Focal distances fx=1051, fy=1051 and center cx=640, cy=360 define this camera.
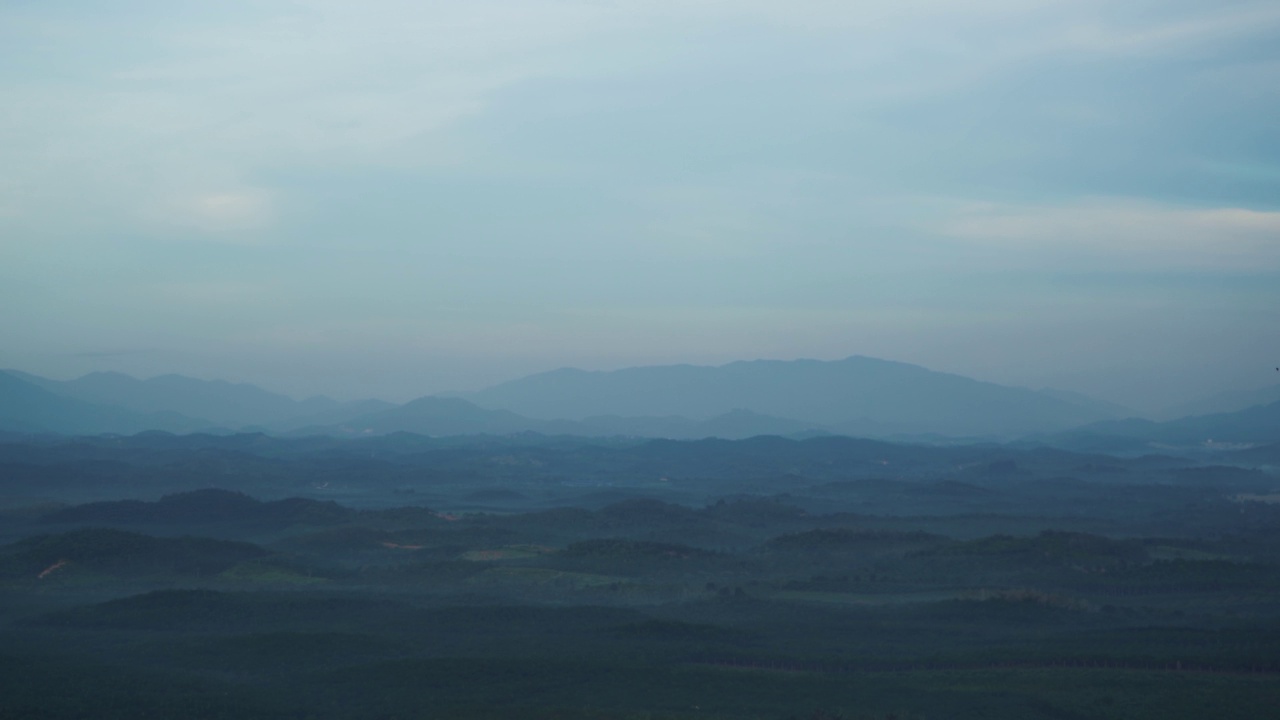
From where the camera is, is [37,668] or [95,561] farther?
[95,561]

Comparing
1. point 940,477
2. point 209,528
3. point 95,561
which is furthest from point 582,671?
point 940,477

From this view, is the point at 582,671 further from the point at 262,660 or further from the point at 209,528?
the point at 209,528

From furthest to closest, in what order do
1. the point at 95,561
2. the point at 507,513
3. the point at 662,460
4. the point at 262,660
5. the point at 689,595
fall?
the point at 662,460 → the point at 507,513 → the point at 95,561 → the point at 689,595 → the point at 262,660

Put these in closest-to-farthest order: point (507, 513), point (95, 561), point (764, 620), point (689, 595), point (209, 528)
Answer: point (764, 620) → point (689, 595) → point (95, 561) → point (209, 528) → point (507, 513)

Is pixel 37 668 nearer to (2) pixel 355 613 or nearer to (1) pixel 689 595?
(2) pixel 355 613

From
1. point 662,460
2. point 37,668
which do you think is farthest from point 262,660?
point 662,460

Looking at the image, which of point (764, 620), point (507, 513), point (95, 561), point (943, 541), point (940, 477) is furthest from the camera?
point (940, 477)
